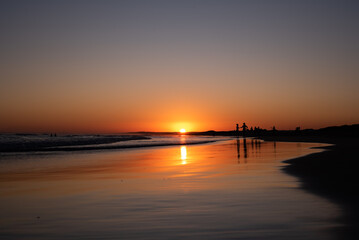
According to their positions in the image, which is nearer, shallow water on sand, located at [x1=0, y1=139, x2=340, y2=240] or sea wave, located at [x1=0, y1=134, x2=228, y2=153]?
shallow water on sand, located at [x1=0, y1=139, x2=340, y2=240]

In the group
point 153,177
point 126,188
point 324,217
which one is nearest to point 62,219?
point 126,188

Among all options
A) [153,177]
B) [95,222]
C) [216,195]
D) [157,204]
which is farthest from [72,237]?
[153,177]

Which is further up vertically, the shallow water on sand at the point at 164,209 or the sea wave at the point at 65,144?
the sea wave at the point at 65,144

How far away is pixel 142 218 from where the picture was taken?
882 centimetres

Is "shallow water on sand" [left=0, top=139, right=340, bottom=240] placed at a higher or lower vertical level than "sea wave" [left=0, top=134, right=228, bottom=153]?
lower

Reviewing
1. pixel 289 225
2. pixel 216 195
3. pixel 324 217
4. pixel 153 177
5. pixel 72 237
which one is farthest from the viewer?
pixel 153 177

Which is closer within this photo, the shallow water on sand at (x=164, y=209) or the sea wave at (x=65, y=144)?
the shallow water on sand at (x=164, y=209)

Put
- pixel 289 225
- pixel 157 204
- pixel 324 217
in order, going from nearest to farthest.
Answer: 1. pixel 289 225
2. pixel 324 217
3. pixel 157 204

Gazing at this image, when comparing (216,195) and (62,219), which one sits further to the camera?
(216,195)

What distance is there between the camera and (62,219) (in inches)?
349

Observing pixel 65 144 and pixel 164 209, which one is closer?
pixel 164 209

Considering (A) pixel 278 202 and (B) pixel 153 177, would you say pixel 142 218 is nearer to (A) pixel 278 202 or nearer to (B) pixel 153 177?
(A) pixel 278 202

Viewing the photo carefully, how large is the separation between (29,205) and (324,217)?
28.7 feet

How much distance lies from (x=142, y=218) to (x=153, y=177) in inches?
311
